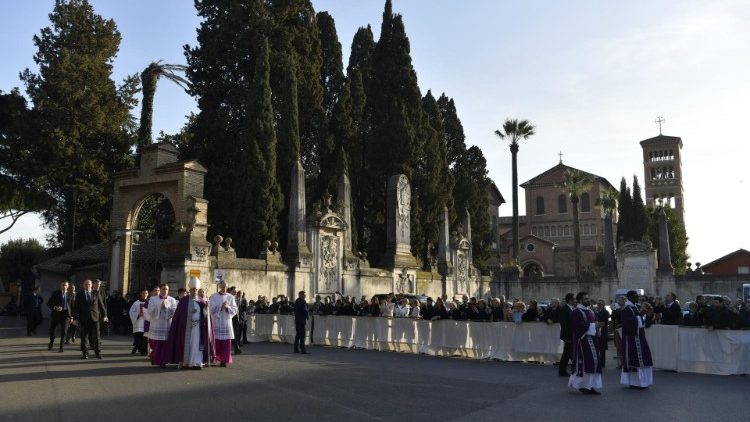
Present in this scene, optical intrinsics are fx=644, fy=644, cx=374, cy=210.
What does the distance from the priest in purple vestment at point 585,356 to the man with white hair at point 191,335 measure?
7266mm

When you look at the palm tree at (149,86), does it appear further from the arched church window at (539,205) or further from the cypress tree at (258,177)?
the arched church window at (539,205)

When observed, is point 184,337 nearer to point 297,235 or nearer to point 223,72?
point 297,235

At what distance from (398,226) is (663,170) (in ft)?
245

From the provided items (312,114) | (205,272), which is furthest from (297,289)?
(312,114)

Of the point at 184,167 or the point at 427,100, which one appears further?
the point at 427,100

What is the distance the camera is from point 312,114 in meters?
35.0

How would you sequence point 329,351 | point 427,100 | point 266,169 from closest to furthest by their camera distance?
point 329,351
point 266,169
point 427,100

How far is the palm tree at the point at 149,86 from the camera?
33.8 m

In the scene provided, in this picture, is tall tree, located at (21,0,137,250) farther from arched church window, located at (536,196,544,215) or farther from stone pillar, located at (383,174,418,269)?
arched church window, located at (536,196,544,215)

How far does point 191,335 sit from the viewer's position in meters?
13.3

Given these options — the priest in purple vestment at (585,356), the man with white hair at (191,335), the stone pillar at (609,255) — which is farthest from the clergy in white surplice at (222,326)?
the stone pillar at (609,255)

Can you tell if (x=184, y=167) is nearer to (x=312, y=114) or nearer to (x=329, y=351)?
(x=329, y=351)

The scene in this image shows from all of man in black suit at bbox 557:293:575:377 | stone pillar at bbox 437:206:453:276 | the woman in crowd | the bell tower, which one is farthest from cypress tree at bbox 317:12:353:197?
the bell tower

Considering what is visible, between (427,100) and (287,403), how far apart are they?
125 ft
